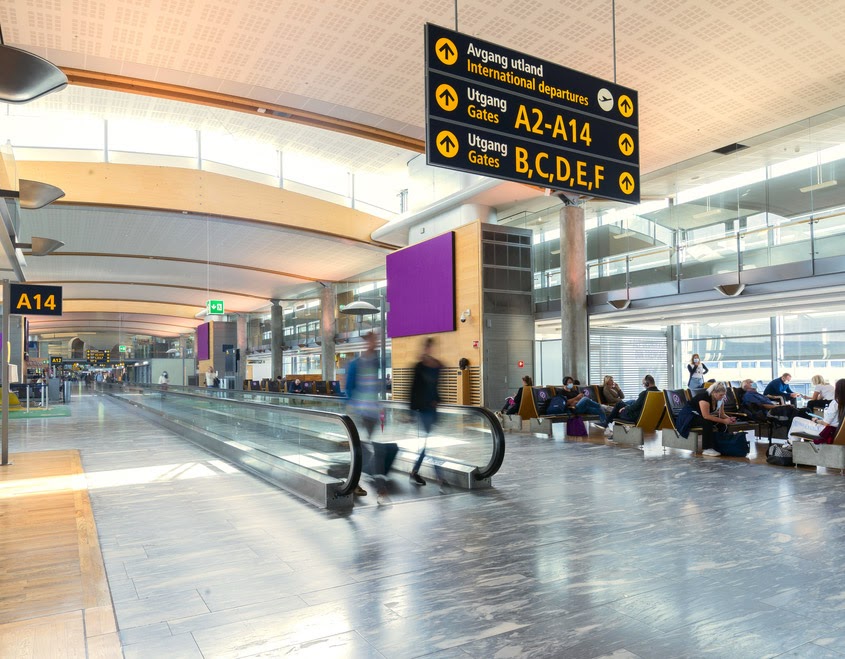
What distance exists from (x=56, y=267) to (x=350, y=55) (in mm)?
25690

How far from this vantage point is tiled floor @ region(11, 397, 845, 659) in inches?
122

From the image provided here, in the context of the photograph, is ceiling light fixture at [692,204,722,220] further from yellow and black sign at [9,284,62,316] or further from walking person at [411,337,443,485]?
yellow and black sign at [9,284,62,316]

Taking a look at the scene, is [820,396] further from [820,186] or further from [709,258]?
[820,186]

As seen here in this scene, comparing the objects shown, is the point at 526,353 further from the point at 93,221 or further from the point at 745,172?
the point at 93,221

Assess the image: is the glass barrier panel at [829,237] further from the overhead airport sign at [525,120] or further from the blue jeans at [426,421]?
the blue jeans at [426,421]

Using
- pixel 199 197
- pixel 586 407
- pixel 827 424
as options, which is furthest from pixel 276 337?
pixel 827 424

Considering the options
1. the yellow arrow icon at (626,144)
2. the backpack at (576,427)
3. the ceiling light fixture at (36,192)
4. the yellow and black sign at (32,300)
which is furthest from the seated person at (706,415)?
the yellow and black sign at (32,300)

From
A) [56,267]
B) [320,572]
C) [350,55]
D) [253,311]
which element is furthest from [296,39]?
[253,311]

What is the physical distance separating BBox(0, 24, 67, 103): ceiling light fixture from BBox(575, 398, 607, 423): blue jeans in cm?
1028

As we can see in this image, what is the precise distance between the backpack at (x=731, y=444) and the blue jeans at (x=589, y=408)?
336cm

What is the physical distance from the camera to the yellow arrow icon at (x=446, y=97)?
5742mm

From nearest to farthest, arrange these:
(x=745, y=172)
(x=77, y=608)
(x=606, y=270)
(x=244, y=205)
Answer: (x=77, y=608) < (x=745, y=172) < (x=606, y=270) < (x=244, y=205)

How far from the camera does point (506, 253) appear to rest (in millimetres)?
18906

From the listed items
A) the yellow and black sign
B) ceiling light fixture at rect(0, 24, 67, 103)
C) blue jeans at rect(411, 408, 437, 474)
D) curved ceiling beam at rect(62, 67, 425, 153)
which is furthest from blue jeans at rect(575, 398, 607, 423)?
the yellow and black sign
